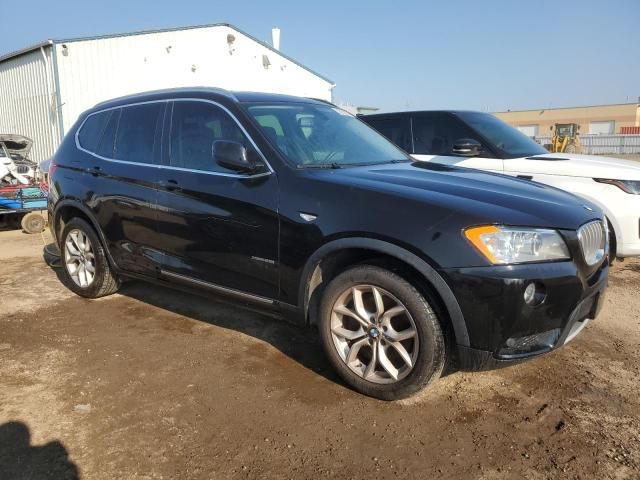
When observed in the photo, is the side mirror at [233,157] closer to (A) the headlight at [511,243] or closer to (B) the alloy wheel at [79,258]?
(A) the headlight at [511,243]

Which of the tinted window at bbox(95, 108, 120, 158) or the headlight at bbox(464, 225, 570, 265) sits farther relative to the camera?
the tinted window at bbox(95, 108, 120, 158)

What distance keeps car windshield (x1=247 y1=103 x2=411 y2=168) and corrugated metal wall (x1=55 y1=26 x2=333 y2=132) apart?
13801mm

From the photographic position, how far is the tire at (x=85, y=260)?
460 centimetres

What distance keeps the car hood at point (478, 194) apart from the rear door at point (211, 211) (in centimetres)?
55

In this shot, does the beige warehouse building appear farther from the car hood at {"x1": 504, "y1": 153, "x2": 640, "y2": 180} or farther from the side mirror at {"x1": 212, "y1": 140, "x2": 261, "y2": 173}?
the side mirror at {"x1": 212, "y1": 140, "x2": 261, "y2": 173}

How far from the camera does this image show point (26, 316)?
14.8 ft

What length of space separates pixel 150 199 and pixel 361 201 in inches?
72.4

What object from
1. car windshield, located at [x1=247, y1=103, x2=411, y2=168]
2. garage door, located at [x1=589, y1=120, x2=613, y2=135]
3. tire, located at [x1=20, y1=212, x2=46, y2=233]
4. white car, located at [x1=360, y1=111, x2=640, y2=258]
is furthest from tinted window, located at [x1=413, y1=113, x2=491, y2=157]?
garage door, located at [x1=589, y1=120, x2=613, y2=135]

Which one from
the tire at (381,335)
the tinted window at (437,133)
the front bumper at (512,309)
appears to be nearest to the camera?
the front bumper at (512,309)

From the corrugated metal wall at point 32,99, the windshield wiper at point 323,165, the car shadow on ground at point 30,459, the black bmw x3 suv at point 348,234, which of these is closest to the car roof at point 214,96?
the black bmw x3 suv at point 348,234

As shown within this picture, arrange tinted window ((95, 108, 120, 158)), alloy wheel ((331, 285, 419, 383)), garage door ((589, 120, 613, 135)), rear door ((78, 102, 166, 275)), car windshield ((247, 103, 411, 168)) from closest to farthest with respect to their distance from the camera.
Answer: alloy wheel ((331, 285, 419, 383)) → car windshield ((247, 103, 411, 168)) → rear door ((78, 102, 166, 275)) → tinted window ((95, 108, 120, 158)) → garage door ((589, 120, 613, 135))

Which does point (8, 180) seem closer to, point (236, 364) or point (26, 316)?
point (26, 316)

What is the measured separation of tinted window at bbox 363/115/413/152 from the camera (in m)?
6.45

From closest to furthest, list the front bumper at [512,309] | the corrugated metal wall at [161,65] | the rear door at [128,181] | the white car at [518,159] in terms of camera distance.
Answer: the front bumper at [512,309] < the rear door at [128,181] < the white car at [518,159] < the corrugated metal wall at [161,65]
